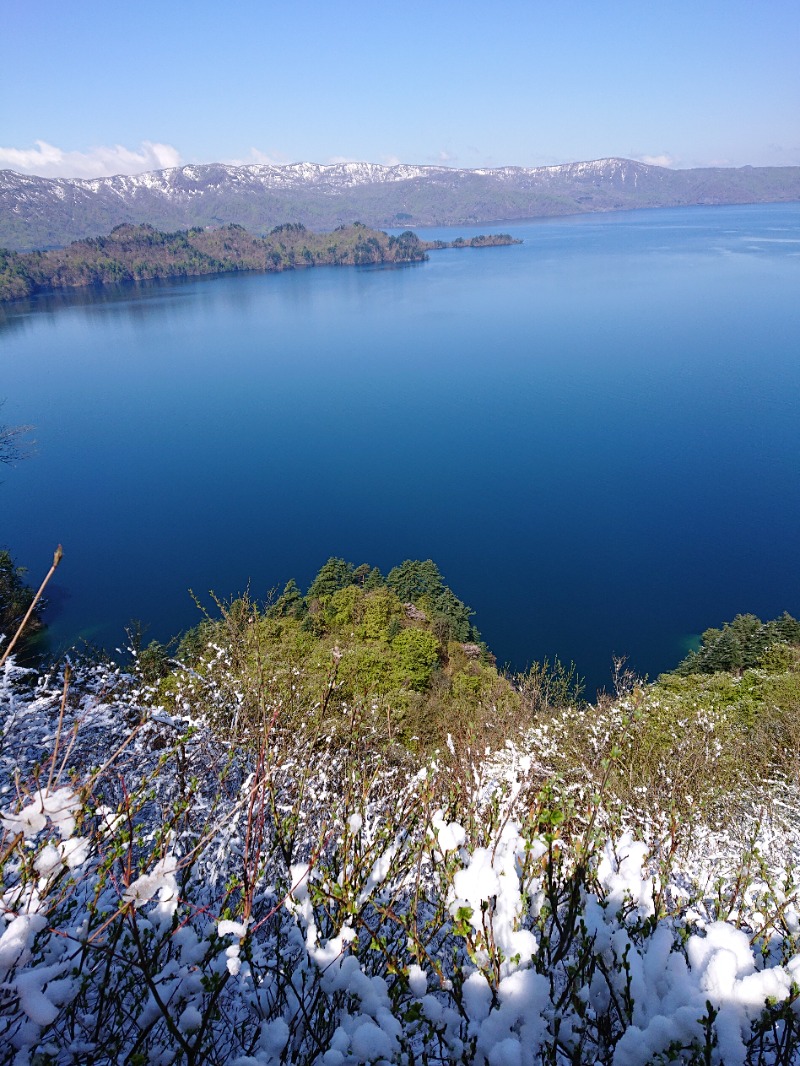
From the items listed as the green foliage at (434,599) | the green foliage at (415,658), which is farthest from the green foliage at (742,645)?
the green foliage at (415,658)

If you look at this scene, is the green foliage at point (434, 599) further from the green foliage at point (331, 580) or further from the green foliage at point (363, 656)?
the green foliage at point (331, 580)

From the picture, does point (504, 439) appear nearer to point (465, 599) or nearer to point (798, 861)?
point (465, 599)

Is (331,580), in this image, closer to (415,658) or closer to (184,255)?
(415,658)

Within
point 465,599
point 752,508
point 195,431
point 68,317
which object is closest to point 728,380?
point 752,508

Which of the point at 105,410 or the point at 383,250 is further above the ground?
the point at 383,250

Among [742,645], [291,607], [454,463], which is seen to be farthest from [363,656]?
[454,463]

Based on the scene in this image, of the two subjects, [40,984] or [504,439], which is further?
[504,439]
